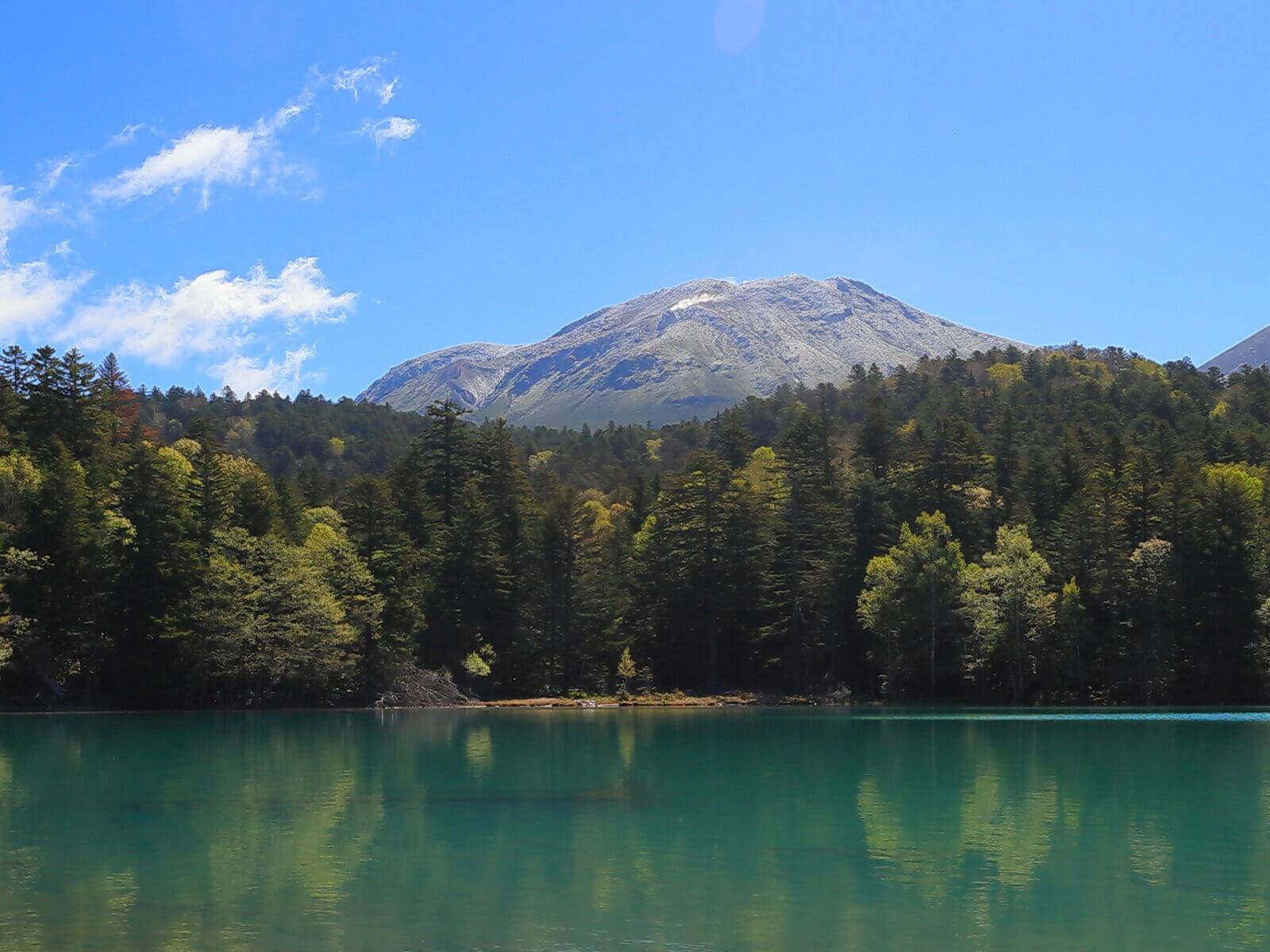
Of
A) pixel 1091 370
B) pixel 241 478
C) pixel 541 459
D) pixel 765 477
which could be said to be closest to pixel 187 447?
pixel 241 478

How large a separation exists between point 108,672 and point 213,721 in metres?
12.8

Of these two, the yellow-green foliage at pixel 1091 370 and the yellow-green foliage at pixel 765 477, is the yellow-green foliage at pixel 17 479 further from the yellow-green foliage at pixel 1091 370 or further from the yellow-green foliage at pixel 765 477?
the yellow-green foliage at pixel 1091 370

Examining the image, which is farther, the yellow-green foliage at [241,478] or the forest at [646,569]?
the yellow-green foliage at [241,478]

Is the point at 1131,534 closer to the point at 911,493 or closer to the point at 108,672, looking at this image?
the point at 911,493

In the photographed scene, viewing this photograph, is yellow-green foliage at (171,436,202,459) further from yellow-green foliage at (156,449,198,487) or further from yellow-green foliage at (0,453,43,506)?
yellow-green foliage at (0,453,43,506)

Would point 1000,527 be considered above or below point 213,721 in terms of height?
above

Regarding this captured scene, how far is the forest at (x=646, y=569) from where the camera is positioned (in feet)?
206

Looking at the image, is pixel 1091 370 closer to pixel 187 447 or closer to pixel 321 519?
pixel 321 519

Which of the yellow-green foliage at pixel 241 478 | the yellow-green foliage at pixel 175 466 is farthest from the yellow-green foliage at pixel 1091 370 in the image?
the yellow-green foliage at pixel 175 466

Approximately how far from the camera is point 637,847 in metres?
20.3

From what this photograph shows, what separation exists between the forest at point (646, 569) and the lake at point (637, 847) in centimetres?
2284

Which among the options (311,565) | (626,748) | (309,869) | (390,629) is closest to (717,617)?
(390,629)

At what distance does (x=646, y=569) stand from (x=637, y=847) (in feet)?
206

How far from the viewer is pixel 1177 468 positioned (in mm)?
72812
